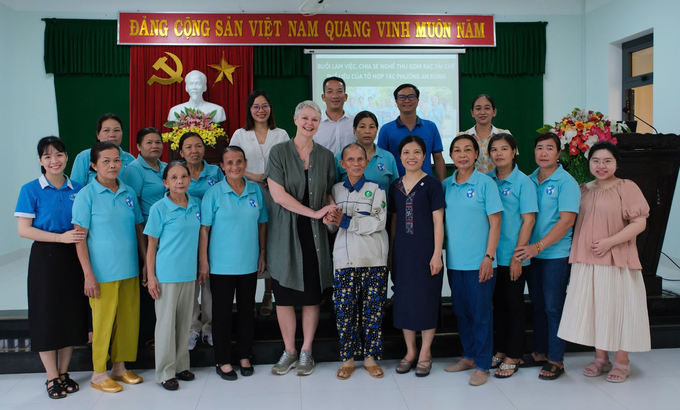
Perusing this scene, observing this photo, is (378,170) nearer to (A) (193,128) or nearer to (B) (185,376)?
(B) (185,376)

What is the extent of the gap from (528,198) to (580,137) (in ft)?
2.76

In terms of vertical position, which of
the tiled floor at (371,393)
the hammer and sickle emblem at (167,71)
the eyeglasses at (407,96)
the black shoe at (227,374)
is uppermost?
the hammer and sickle emblem at (167,71)

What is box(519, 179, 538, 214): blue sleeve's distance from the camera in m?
2.70

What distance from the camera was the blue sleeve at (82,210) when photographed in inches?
100

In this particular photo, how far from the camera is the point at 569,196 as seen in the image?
107 inches

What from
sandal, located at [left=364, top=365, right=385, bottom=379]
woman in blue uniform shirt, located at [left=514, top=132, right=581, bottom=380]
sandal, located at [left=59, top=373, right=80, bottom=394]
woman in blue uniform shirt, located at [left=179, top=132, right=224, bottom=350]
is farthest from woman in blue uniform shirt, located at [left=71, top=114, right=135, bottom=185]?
woman in blue uniform shirt, located at [left=514, top=132, right=581, bottom=380]

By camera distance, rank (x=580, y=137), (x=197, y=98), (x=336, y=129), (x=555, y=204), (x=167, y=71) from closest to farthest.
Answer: (x=555, y=204)
(x=580, y=137)
(x=336, y=129)
(x=197, y=98)
(x=167, y=71)

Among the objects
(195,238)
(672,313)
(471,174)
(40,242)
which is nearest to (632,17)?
(672,313)

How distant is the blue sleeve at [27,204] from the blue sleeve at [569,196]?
285 cm

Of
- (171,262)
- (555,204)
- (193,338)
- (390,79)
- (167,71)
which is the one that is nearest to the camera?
(171,262)

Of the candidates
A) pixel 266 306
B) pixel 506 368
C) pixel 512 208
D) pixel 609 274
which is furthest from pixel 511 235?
pixel 266 306

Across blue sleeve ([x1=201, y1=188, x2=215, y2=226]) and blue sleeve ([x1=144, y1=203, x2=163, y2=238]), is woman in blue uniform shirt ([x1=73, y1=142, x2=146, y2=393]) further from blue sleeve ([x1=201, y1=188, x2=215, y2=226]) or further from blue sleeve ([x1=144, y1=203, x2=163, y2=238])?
blue sleeve ([x1=201, y1=188, x2=215, y2=226])

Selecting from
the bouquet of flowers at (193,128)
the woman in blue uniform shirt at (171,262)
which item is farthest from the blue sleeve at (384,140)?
the bouquet of flowers at (193,128)

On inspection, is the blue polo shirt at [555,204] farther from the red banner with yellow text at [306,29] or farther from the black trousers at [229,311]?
the red banner with yellow text at [306,29]
